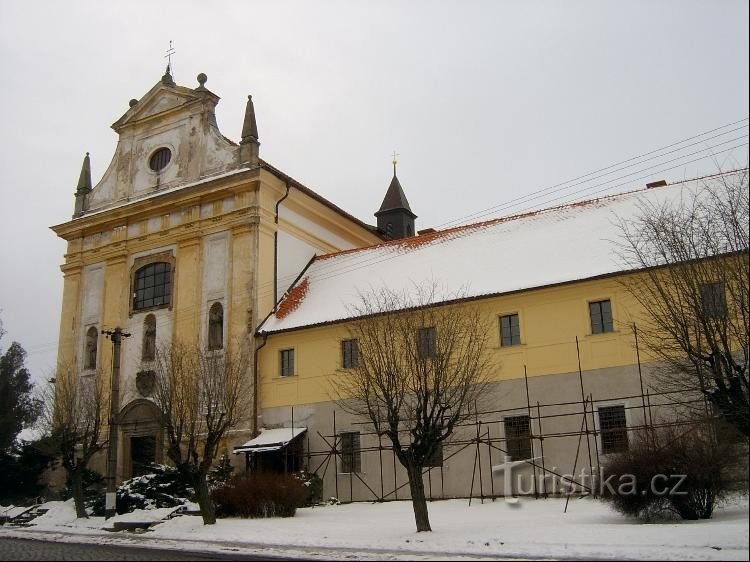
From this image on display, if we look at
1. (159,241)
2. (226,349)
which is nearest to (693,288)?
(226,349)

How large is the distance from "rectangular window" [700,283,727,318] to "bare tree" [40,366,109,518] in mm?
21237

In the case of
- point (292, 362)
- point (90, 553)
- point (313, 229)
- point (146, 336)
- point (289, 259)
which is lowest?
point (90, 553)

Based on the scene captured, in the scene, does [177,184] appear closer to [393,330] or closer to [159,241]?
[159,241]

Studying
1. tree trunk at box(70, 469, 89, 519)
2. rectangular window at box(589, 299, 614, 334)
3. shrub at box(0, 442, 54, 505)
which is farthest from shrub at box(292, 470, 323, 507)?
shrub at box(0, 442, 54, 505)

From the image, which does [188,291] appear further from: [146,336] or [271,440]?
[271,440]

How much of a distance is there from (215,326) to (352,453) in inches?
334

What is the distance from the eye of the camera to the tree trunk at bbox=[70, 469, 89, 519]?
1063 inches

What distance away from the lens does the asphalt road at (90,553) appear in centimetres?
1552

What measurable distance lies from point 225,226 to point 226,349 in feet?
17.8

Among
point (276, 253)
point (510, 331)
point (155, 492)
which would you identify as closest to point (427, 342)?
point (510, 331)

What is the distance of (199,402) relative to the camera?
2622cm

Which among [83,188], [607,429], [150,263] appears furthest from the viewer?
[83,188]

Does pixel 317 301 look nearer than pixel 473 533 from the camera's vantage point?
No

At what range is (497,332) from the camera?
2645 cm
